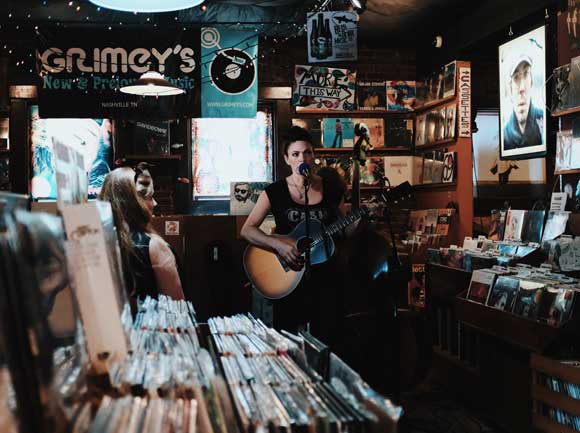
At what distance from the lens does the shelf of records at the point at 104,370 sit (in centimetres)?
60

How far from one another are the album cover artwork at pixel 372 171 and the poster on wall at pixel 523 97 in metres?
2.12

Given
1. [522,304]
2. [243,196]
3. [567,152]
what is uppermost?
[567,152]

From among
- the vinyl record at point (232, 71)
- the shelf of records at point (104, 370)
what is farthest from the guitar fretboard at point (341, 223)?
the vinyl record at point (232, 71)

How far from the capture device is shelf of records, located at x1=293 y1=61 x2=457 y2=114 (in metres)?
6.24

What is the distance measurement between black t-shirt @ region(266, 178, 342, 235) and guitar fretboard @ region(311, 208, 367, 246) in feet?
0.17

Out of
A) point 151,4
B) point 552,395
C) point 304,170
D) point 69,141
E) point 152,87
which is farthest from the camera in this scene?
point 69,141

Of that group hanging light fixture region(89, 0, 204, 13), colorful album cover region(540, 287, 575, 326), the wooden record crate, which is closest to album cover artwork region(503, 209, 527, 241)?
colorful album cover region(540, 287, 575, 326)

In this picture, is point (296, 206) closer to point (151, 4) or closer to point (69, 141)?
point (151, 4)

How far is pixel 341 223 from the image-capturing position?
11.6 ft

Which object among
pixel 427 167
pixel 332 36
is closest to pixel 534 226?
pixel 332 36

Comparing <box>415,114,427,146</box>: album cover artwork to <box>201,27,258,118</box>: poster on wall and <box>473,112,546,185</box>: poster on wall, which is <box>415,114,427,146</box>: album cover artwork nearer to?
<box>473,112,546,185</box>: poster on wall

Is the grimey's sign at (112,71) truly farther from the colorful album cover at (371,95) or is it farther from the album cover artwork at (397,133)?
the album cover artwork at (397,133)

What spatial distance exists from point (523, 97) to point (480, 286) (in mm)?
1541

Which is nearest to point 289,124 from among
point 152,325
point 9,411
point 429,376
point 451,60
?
point 451,60
